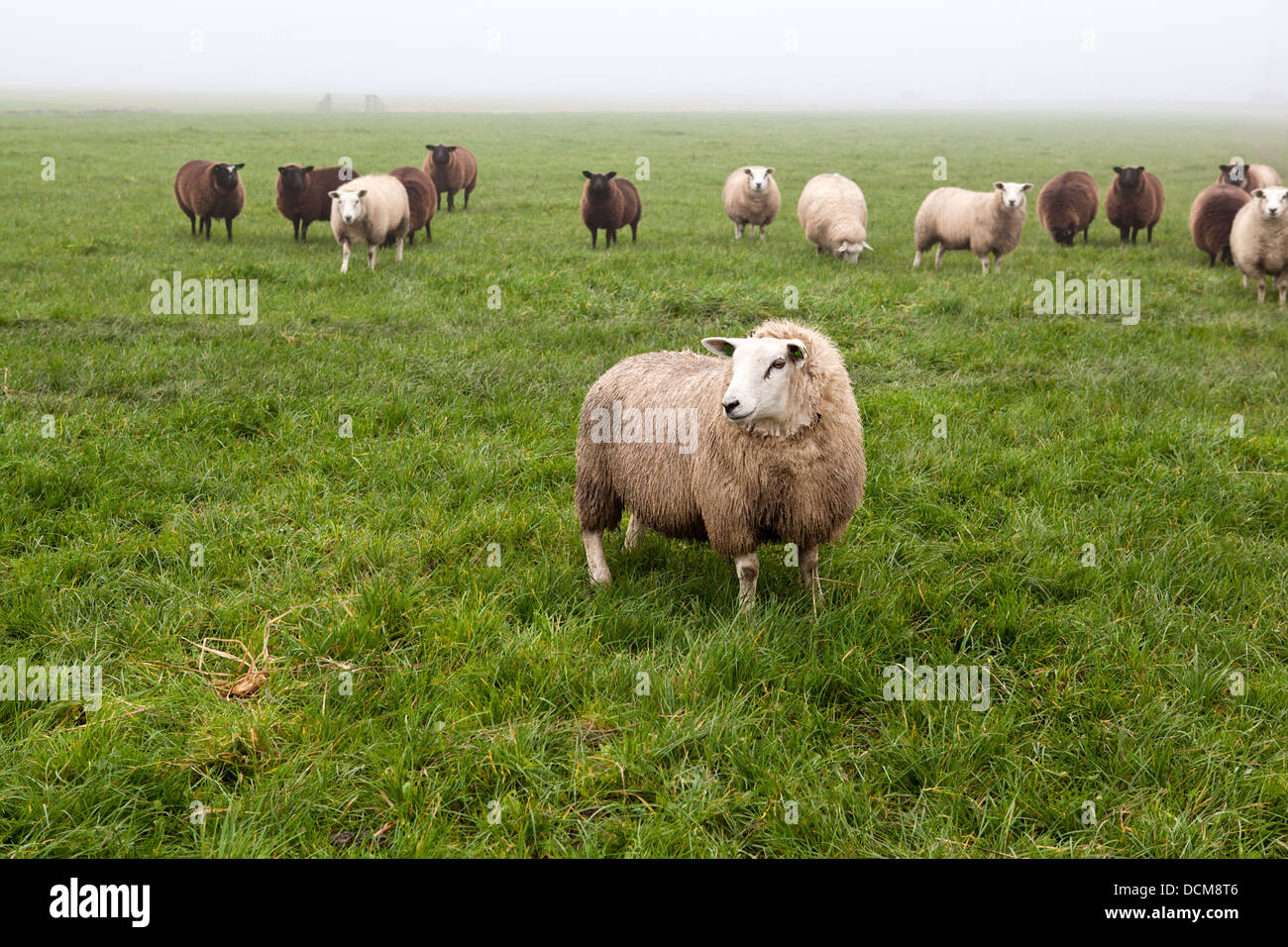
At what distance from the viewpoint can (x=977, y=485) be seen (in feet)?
15.9

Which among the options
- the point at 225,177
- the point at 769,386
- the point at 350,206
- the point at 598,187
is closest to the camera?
the point at 769,386

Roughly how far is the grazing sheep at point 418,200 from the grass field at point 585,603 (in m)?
5.32

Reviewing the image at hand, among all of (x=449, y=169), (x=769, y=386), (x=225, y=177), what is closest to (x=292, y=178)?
(x=225, y=177)

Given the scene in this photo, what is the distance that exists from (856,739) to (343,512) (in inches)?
117

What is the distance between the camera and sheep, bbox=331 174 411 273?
1067 cm

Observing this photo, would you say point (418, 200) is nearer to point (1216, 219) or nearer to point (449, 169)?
point (449, 169)

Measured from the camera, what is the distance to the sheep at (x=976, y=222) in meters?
11.0

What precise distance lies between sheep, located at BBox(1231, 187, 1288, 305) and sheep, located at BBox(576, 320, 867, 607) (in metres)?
8.23

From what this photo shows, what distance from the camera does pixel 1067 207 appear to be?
44.5ft

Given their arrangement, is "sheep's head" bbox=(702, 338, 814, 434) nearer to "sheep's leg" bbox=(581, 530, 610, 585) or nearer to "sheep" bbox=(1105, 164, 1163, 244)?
"sheep's leg" bbox=(581, 530, 610, 585)

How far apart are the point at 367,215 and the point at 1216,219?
1162cm

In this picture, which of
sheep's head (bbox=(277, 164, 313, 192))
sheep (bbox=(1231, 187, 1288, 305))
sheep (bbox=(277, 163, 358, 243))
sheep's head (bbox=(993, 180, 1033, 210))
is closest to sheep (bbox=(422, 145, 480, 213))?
sheep (bbox=(277, 163, 358, 243))

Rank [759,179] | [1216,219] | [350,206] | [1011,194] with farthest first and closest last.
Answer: [759,179], [1216,219], [1011,194], [350,206]
